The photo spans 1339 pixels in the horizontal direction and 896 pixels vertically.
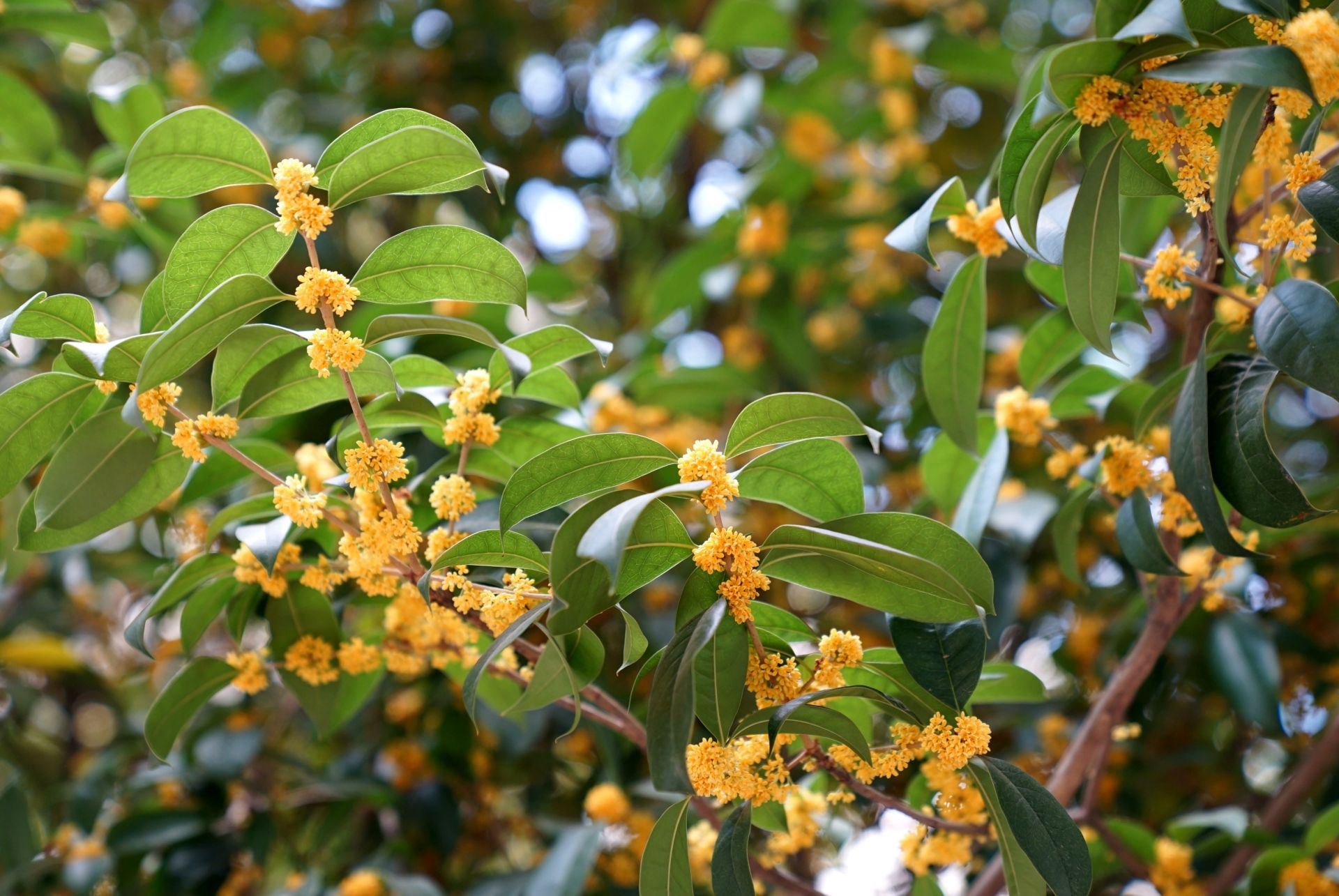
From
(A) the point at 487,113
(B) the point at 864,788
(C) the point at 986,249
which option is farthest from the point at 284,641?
(A) the point at 487,113

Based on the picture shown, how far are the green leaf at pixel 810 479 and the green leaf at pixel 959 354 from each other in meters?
0.28

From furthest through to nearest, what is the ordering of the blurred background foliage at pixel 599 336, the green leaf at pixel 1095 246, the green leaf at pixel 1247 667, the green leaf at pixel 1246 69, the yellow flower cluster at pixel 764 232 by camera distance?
the yellow flower cluster at pixel 764 232
the blurred background foliage at pixel 599 336
the green leaf at pixel 1247 667
the green leaf at pixel 1095 246
the green leaf at pixel 1246 69

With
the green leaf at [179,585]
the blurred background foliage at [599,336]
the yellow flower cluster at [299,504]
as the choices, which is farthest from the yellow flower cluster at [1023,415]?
the green leaf at [179,585]

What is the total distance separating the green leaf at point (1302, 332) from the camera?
0.83m

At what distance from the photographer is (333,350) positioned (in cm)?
85

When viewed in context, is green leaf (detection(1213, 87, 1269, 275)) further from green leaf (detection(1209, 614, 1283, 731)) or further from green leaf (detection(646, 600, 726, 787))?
green leaf (detection(1209, 614, 1283, 731))

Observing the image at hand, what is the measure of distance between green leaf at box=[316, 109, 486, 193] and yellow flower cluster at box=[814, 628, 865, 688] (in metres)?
0.51

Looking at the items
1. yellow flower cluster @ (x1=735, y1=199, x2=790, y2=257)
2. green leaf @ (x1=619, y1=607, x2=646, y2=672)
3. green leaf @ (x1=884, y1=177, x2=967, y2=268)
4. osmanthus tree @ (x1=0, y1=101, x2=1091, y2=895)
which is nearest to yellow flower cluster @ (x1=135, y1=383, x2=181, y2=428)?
osmanthus tree @ (x1=0, y1=101, x2=1091, y2=895)

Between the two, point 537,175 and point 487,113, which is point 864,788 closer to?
point 537,175

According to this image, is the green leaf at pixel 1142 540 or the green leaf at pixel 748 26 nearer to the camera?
the green leaf at pixel 1142 540

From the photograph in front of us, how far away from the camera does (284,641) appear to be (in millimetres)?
1105

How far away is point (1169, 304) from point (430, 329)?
729mm

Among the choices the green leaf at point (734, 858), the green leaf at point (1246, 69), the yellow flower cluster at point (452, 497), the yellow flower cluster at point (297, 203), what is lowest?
the green leaf at point (734, 858)

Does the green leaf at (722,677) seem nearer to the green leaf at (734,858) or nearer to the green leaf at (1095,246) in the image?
the green leaf at (734,858)
